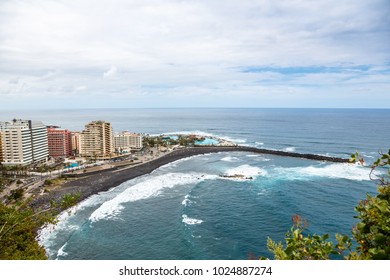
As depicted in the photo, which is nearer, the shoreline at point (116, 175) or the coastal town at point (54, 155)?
the shoreline at point (116, 175)

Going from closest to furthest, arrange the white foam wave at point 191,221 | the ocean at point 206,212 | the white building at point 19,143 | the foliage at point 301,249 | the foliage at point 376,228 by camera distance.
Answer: the foliage at point 376,228
the foliage at point 301,249
the ocean at point 206,212
the white foam wave at point 191,221
the white building at point 19,143

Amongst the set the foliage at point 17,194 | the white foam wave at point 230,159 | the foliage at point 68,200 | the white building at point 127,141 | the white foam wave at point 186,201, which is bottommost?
the white foam wave at point 186,201

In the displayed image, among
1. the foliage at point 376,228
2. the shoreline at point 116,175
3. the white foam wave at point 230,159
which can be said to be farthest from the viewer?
the white foam wave at point 230,159

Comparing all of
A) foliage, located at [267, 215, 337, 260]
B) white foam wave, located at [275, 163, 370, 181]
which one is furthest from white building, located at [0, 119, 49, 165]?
foliage, located at [267, 215, 337, 260]

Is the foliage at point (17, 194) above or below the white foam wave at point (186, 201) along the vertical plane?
above

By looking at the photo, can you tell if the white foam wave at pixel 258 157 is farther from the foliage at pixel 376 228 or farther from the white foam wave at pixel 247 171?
the foliage at pixel 376 228

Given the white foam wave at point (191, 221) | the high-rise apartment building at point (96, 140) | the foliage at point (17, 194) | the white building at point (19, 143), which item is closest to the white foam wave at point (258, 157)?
the high-rise apartment building at point (96, 140)

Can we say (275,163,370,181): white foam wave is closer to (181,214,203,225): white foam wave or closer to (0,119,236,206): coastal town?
(181,214,203,225): white foam wave
